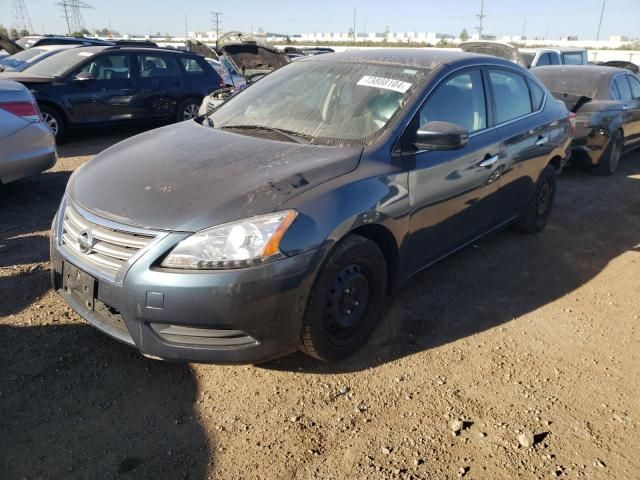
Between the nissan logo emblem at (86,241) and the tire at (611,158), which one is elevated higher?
the nissan logo emblem at (86,241)

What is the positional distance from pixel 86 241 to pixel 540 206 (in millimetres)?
4098

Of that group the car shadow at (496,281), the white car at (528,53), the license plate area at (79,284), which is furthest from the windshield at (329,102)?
the white car at (528,53)

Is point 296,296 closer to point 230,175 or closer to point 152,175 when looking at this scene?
point 230,175

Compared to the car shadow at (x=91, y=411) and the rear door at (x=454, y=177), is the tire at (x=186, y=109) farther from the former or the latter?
the car shadow at (x=91, y=411)

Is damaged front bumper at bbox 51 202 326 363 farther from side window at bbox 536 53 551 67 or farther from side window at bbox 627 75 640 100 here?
side window at bbox 536 53 551 67

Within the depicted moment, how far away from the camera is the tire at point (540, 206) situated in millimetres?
4684

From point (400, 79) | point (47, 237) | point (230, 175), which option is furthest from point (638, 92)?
point (47, 237)

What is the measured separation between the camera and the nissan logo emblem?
2.45m

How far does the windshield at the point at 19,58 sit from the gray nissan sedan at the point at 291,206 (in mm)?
8331

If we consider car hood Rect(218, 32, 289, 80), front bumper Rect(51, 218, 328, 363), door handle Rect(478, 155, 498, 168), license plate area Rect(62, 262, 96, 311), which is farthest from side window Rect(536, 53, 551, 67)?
license plate area Rect(62, 262, 96, 311)

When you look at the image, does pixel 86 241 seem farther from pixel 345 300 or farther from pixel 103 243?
pixel 345 300

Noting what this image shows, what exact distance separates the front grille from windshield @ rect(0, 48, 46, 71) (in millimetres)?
9027

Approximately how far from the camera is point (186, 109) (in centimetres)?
964

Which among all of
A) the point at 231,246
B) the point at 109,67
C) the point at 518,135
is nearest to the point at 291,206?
the point at 231,246
